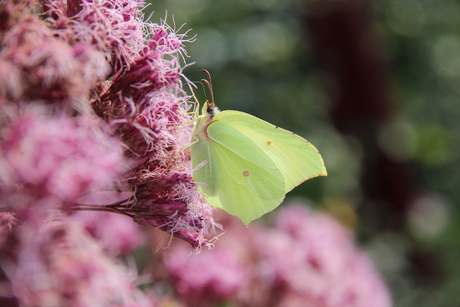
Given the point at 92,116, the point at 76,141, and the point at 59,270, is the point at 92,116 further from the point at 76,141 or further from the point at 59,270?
the point at 59,270

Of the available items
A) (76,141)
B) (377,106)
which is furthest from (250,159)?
(377,106)

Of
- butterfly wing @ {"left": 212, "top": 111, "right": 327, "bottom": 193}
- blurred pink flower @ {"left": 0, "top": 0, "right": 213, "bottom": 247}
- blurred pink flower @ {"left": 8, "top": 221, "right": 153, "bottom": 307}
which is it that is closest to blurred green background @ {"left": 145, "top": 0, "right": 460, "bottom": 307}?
butterfly wing @ {"left": 212, "top": 111, "right": 327, "bottom": 193}

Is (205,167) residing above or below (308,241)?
above

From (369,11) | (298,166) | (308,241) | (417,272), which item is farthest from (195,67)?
(417,272)

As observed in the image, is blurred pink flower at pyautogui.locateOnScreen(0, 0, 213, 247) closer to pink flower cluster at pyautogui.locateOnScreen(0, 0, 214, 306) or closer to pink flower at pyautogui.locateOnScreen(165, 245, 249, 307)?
pink flower cluster at pyautogui.locateOnScreen(0, 0, 214, 306)

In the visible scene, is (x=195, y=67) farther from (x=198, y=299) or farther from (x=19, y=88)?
(x=19, y=88)

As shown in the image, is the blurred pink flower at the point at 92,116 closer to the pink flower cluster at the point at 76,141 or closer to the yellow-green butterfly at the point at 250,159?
the pink flower cluster at the point at 76,141
